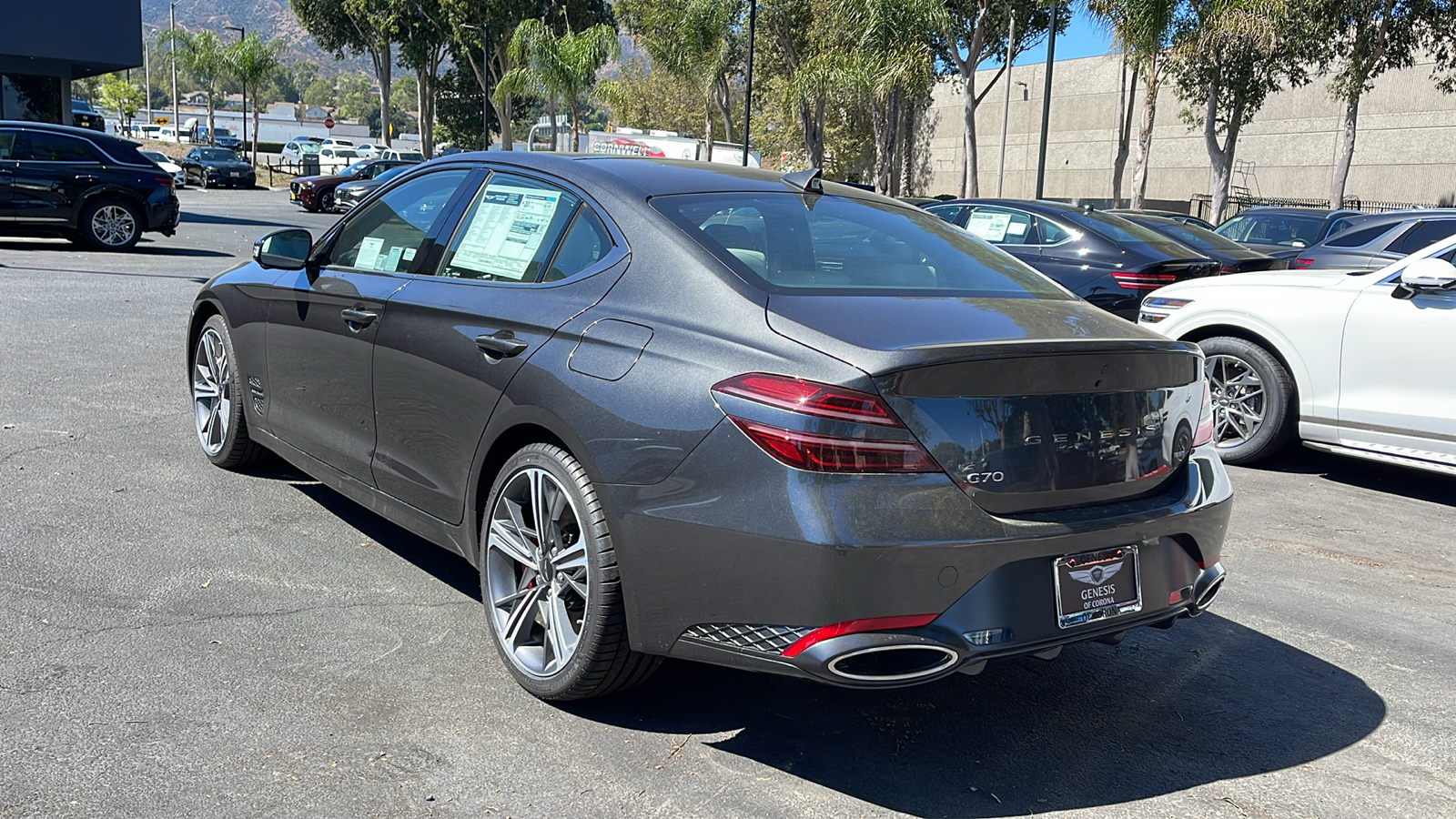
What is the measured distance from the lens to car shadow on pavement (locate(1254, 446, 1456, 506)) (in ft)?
23.9

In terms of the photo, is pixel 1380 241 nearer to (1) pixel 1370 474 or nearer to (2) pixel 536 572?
(1) pixel 1370 474

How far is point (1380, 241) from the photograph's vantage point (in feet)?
43.4

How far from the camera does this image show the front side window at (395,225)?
4.46 meters

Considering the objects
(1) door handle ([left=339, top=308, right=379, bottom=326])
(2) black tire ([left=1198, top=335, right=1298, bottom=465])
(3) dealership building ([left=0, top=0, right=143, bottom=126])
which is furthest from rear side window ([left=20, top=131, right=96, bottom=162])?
(2) black tire ([left=1198, top=335, right=1298, bottom=465])

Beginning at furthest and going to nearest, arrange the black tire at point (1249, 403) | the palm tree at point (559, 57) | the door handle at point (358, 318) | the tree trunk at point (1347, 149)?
1. the palm tree at point (559, 57)
2. the tree trunk at point (1347, 149)
3. the black tire at point (1249, 403)
4. the door handle at point (358, 318)

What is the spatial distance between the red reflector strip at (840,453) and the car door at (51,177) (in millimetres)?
16786

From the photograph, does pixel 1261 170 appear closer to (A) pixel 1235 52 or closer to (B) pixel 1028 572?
(A) pixel 1235 52

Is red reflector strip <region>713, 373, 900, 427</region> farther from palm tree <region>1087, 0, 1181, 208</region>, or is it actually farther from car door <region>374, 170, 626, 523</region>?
palm tree <region>1087, 0, 1181, 208</region>

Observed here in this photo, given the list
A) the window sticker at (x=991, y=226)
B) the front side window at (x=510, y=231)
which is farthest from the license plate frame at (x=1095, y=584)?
the window sticker at (x=991, y=226)

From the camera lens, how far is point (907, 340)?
9.98 feet

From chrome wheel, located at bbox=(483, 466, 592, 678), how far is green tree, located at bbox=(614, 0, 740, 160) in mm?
33713

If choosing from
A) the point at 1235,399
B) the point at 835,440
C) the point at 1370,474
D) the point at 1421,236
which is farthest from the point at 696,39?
the point at 835,440

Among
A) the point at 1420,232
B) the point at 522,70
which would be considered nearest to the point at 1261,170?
the point at 522,70

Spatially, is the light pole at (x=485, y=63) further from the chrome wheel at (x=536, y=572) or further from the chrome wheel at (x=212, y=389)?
the chrome wheel at (x=536, y=572)
